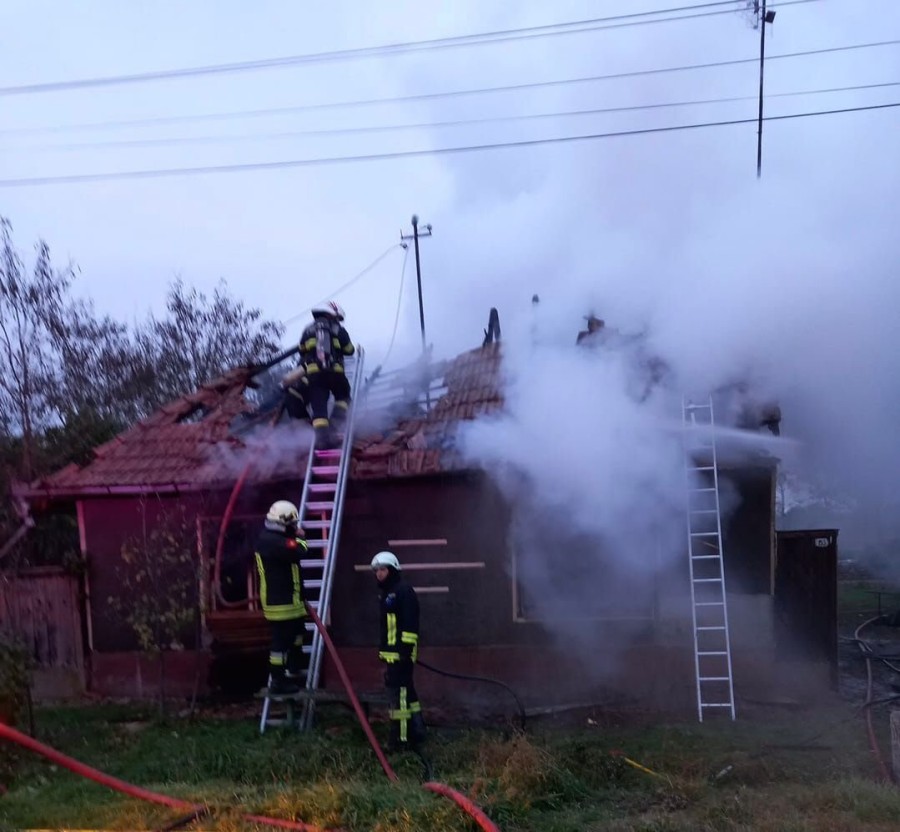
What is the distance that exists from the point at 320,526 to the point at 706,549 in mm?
3781

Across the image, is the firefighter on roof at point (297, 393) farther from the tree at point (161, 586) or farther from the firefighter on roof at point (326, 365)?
the tree at point (161, 586)

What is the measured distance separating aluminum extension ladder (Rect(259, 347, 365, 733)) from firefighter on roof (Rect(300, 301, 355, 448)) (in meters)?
0.18

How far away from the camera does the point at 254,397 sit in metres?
11.3

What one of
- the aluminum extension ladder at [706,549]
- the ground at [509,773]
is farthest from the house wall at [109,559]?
the aluminum extension ladder at [706,549]

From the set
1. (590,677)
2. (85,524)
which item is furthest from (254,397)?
(590,677)

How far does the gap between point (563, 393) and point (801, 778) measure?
3.95m

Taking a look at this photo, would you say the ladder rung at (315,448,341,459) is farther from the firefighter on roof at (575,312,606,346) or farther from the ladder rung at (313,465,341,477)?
the firefighter on roof at (575,312,606,346)

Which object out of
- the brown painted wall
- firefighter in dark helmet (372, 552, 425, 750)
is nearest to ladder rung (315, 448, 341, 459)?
the brown painted wall

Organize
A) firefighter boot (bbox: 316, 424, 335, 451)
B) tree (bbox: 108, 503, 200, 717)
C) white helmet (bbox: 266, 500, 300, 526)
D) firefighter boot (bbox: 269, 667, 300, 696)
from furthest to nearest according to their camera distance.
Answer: firefighter boot (bbox: 316, 424, 335, 451) → tree (bbox: 108, 503, 200, 717) → white helmet (bbox: 266, 500, 300, 526) → firefighter boot (bbox: 269, 667, 300, 696)

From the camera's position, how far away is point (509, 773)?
5.45 metres

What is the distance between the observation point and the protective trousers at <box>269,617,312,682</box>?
23.1 ft

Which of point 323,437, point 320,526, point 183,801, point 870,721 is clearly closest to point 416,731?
point 183,801

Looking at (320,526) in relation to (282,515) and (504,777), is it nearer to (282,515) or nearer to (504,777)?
(282,515)

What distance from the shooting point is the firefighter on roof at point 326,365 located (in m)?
9.05
